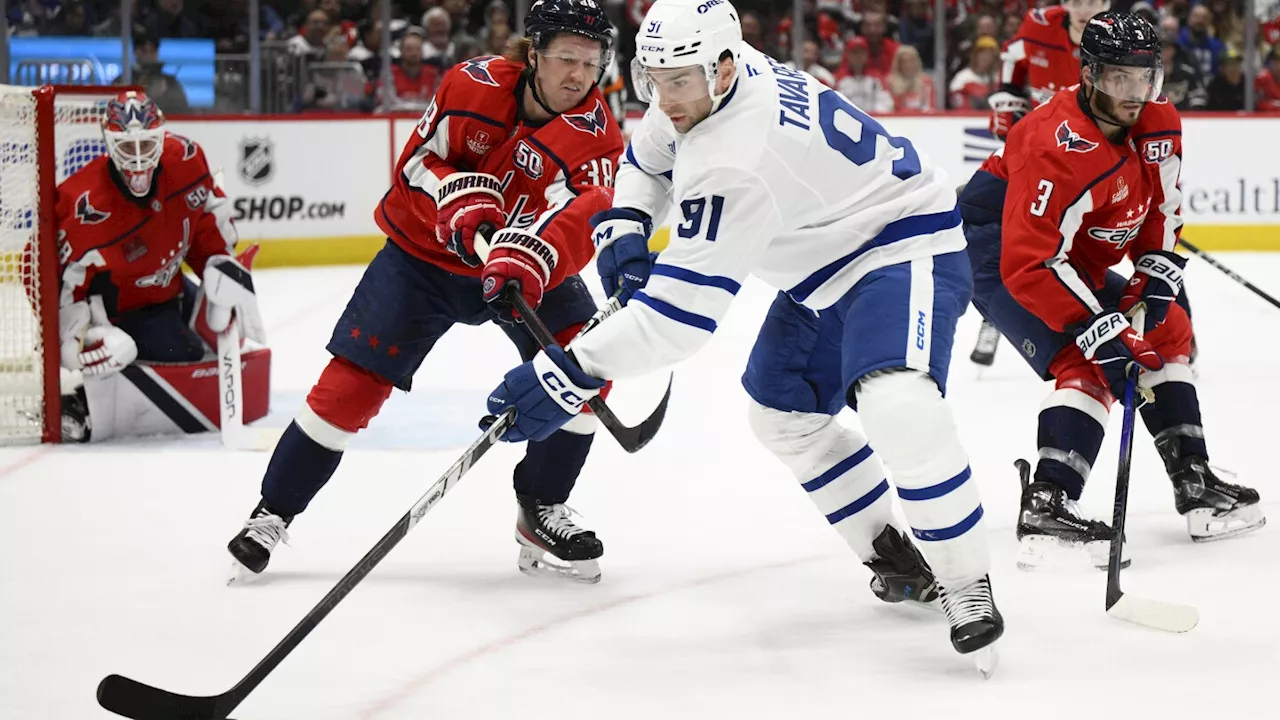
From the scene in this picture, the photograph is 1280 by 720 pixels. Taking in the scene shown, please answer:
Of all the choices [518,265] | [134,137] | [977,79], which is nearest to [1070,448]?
[518,265]

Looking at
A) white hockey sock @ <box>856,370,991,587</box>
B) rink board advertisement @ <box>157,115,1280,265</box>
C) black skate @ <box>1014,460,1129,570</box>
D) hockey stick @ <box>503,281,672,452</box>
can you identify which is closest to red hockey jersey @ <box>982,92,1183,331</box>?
black skate @ <box>1014,460,1129,570</box>

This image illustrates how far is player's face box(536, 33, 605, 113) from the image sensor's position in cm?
272

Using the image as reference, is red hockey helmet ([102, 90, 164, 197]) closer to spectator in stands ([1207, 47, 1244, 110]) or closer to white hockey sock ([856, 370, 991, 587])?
white hockey sock ([856, 370, 991, 587])

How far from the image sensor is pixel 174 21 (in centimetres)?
834

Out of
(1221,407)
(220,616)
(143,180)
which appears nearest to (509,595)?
(220,616)

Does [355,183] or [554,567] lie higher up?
A: [554,567]

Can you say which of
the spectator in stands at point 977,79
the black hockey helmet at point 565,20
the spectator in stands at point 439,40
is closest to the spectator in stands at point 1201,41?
the spectator in stands at point 977,79

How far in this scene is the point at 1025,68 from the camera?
570cm

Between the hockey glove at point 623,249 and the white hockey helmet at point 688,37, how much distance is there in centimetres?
37

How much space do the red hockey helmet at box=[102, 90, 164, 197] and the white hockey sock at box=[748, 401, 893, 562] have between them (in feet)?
7.18

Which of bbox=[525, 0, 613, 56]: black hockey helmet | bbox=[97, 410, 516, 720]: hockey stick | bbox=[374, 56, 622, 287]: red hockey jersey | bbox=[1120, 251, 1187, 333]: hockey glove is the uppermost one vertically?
bbox=[525, 0, 613, 56]: black hockey helmet

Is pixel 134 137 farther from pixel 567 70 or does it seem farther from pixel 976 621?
pixel 976 621

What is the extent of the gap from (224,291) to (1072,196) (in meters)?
2.28

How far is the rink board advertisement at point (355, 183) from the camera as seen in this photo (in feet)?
26.0
